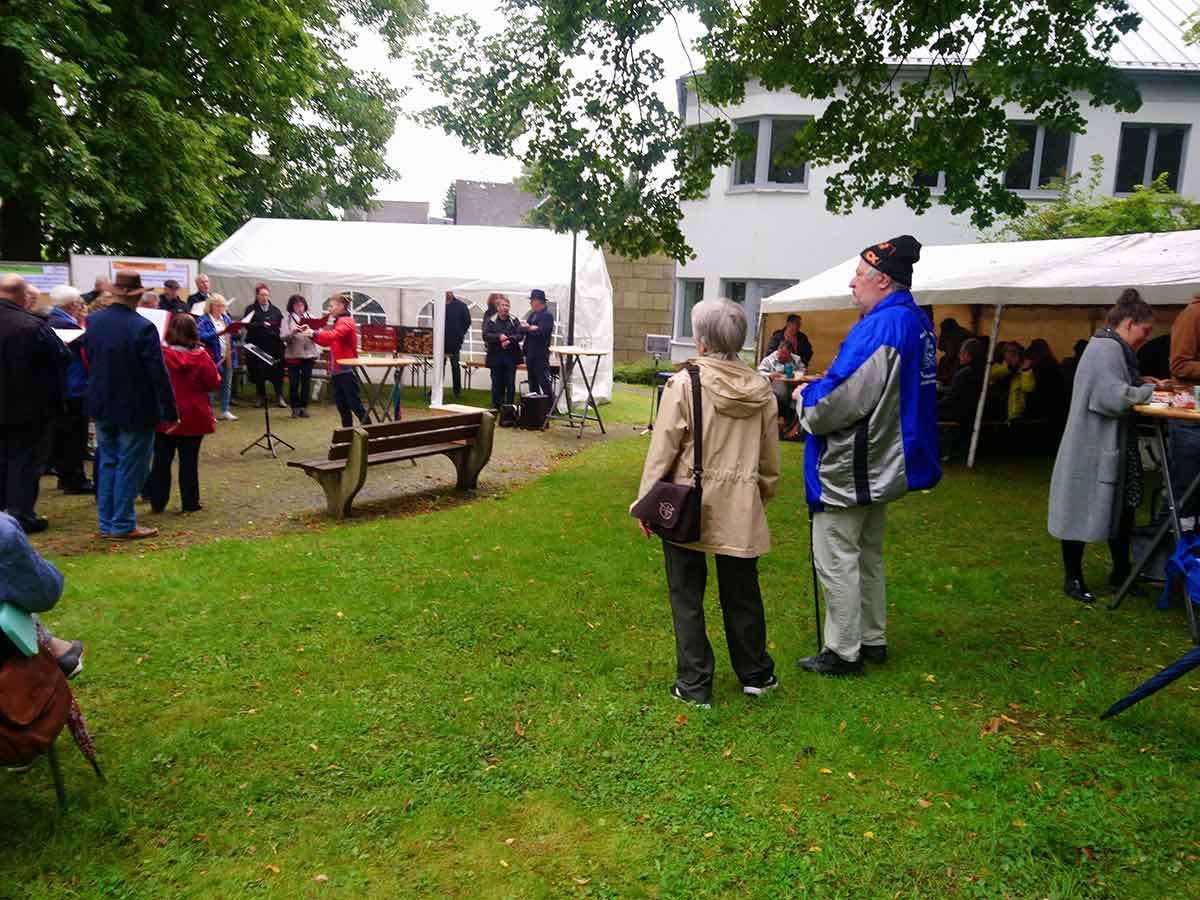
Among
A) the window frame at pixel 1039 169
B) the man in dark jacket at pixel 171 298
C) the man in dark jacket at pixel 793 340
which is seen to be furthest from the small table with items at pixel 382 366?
the window frame at pixel 1039 169

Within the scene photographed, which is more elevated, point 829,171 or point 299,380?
point 829,171

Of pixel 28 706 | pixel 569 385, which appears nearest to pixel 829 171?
pixel 569 385

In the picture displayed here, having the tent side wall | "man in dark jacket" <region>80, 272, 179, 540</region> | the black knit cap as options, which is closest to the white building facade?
the tent side wall

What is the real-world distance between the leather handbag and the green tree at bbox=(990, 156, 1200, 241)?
14.2 meters

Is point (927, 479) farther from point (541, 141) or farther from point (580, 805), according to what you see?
point (541, 141)

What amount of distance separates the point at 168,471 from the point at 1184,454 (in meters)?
7.98

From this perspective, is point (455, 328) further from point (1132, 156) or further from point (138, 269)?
point (1132, 156)

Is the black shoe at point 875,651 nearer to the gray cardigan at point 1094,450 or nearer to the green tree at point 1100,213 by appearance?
the gray cardigan at point 1094,450

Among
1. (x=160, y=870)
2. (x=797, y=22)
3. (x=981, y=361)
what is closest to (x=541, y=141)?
(x=797, y=22)

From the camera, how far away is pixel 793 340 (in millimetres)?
13789

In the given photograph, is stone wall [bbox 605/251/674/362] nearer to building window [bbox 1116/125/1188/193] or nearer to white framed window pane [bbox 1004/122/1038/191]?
white framed window pane [bbox 1004/122/1038/191]

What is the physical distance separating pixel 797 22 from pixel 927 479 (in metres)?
6.92

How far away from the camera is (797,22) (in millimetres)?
9273

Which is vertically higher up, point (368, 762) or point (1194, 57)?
point (1194, 57)
